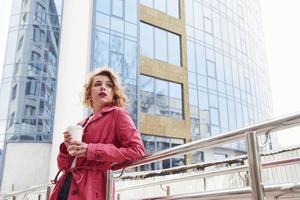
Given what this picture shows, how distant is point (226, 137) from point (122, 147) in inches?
19.2

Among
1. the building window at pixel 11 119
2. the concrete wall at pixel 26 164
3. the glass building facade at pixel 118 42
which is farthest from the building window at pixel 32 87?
the glass building facade at pixel 118 42

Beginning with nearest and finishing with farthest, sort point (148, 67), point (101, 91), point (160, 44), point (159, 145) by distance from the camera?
point (101, 91), point (159, 145), point (148, 67), point (160, 44)

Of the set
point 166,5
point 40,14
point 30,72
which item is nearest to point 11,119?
point 30,72

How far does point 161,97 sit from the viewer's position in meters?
13.1

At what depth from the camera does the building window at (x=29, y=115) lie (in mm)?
11188

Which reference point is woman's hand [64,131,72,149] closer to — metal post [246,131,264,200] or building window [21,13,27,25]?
metal post [246,131,264,200]

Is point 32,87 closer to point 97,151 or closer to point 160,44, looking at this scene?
point 160,44

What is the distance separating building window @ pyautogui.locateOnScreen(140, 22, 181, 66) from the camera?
42.4 ft

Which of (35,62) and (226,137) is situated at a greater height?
(35,62)

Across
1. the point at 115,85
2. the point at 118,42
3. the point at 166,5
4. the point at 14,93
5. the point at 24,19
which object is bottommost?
the point at 115,85

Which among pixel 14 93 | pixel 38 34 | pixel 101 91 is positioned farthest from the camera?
pixel 38 34

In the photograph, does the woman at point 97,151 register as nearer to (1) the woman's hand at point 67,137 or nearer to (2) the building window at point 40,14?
(1) the woman's hand at point 67,137

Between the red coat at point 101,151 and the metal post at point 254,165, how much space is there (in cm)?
51

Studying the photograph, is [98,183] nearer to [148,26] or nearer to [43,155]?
[43,155]
